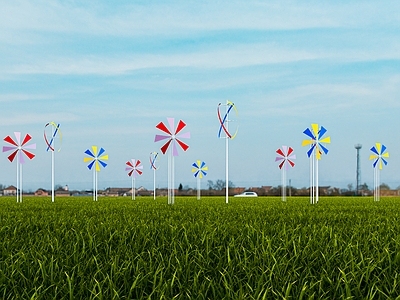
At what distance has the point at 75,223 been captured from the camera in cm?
788

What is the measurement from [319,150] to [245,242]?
1624 cm

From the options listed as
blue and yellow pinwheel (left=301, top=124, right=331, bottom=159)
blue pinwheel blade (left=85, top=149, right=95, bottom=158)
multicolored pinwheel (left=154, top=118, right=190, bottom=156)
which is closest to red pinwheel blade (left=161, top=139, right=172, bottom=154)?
multicolored pinwheel (left=154, top=118, right=190, bottom=156)

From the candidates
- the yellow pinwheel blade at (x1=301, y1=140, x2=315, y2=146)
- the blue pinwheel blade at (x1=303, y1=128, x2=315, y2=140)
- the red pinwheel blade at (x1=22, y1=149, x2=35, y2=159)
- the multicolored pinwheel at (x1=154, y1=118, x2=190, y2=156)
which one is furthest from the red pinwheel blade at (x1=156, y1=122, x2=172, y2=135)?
the red pinwheel blade at (x1=22, y1=149, x2=35, y2=159)

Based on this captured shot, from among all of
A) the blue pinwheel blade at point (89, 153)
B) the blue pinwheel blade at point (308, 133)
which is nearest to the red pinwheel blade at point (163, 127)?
the blue pinwheel blade at point (308, 133)

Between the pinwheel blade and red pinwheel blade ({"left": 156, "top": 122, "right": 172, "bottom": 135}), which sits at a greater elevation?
red pinwheel blade ({"left": 156, "top": 122, "right": 172, "bottom": 135})

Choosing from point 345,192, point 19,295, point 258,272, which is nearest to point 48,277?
point 19,295

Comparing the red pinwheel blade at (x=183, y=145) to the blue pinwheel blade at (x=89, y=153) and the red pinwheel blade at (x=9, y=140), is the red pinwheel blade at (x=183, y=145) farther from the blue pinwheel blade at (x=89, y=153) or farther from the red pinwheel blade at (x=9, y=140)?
the blue pinwheel blade at (x=89, y=153)

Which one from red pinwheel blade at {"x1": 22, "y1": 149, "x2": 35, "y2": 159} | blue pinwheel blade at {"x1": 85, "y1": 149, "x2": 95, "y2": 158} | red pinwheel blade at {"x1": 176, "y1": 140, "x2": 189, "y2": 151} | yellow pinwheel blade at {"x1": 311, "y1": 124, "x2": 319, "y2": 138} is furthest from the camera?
blue pinwheel blade at {"x1": 85, "y1": 149, "x2": 95, "y2": 158}

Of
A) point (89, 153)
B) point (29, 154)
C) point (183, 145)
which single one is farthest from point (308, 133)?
point (89, 153)

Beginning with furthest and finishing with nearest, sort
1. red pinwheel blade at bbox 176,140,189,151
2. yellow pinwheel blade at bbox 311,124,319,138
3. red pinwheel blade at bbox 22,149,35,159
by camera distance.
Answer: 1. red pinwheel blade at bbox 22,149,35,159
2. yellow pinwheel blade at bbox 311,124,319,138
3. red pinwheel blade at bbox 176,140,189,151

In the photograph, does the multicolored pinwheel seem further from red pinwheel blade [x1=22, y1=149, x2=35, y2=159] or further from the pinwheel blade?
red pinwheel blade [x1=22, y1=149, x2=35, y2=159]

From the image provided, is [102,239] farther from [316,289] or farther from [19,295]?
[316,289]

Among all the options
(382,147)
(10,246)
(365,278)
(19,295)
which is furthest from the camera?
A: (382,147)

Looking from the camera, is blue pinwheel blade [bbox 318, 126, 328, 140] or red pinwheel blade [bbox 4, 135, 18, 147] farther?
red pinwheel blade [bbox 4, 135, 18, 147]
